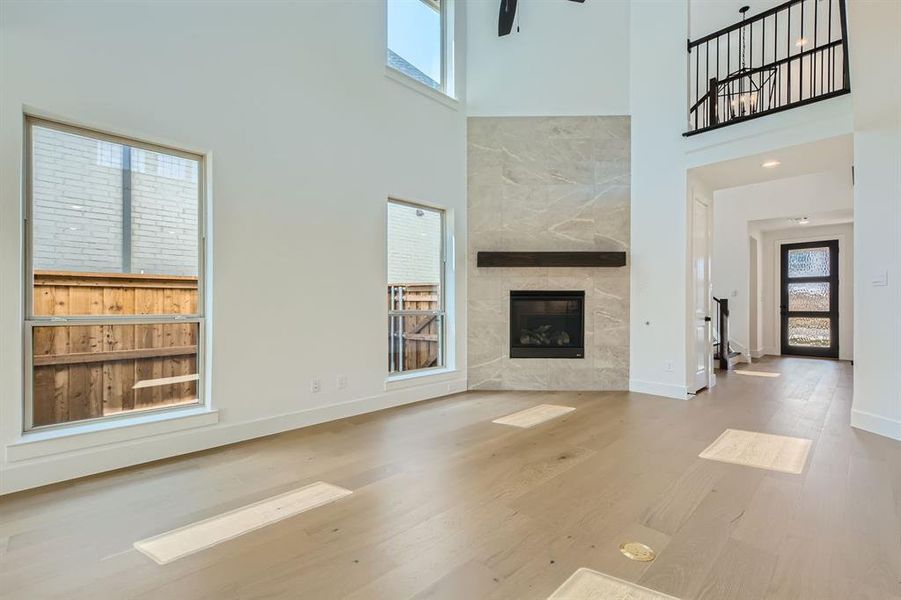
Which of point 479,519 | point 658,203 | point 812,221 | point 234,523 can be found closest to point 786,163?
point 658,203

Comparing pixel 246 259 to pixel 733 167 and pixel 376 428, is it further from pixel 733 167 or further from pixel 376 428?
pixel 733 167

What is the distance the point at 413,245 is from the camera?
500cm

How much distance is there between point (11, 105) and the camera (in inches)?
98.1

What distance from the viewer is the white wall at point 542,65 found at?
5480 millimetres

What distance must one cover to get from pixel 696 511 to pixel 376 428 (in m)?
2.44

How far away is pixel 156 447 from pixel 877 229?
584 cm

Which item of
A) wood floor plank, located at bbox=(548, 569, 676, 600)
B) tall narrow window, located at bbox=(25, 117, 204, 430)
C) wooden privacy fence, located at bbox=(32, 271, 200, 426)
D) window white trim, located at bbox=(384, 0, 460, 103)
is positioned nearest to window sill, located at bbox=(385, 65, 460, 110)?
window white trim, located at bbox=(384, 0, 460, 103)

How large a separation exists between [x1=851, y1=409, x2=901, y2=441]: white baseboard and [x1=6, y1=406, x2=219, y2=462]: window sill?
5.30m

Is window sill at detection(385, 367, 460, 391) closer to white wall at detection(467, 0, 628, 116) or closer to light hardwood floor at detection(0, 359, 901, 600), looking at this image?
light hardwood floor at detection(0, 359, 901, 600)

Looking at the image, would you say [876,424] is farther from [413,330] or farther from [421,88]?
[421,88]

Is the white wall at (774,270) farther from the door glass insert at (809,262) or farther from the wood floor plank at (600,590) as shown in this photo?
the wood floor plank at (600,590)

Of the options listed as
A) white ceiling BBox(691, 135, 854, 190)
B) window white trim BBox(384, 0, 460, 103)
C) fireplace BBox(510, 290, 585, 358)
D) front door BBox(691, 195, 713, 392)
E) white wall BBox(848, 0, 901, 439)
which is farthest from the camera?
fireplace BBox(510, 290, 585, 358)

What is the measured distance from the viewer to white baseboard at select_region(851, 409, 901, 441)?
3479 millimetres

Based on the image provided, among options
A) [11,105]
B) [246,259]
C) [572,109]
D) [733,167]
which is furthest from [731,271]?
[11,105]
